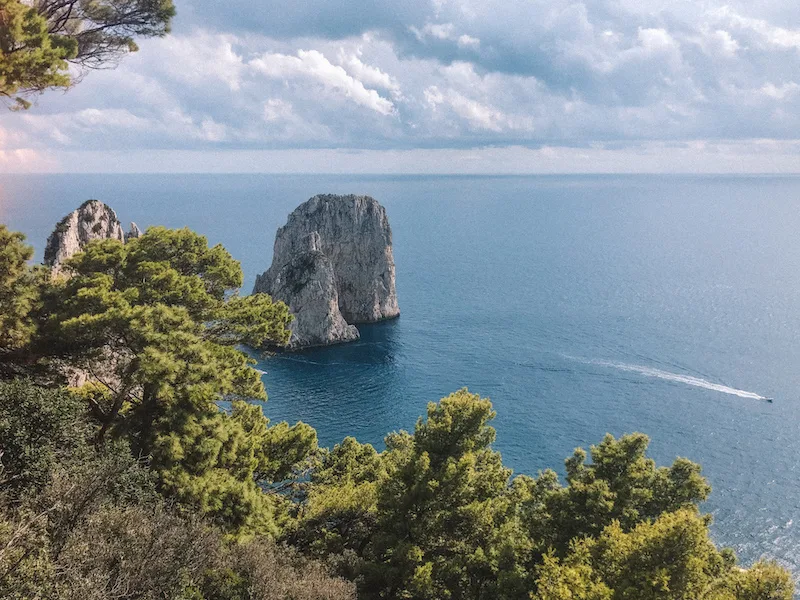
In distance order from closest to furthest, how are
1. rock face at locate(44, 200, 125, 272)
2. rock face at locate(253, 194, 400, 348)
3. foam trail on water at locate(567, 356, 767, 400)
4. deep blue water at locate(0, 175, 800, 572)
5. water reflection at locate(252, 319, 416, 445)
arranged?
rock face at locate(44, 200, 125, 272) → deep blue water at locate(0, 175, 800, 572) → water reflection at locate(252, 319, 416, 445) → foam trail on water at locate(567, 356, 767, 400) → rock face at locate(253, 194, 400, 348)

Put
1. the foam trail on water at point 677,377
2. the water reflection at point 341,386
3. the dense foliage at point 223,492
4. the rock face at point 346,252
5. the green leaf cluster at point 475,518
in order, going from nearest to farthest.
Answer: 1. the dense foliage at point 223,492
2. the green leaf cluster at point 475,518
3. the water reflection at point 341,386
4. the foam trail on water at point 677,377
5. the rock face at point 346,252

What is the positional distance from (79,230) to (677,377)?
81.0 m

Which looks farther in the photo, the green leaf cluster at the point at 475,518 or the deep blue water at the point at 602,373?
the deep blue water at the point at 602,373

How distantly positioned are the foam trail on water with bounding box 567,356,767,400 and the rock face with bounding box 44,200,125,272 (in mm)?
69805

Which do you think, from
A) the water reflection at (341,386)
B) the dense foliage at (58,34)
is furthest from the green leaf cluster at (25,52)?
the water reflection at (341,386)

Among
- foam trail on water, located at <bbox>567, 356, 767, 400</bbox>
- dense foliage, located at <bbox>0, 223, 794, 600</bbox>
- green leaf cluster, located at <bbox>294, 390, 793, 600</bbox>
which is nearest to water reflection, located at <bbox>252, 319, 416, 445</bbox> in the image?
foam trail on water, located at <bbox>567, 356, 767, 400</bbox>

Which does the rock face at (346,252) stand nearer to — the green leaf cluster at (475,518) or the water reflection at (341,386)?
the water reflection at (341,386)

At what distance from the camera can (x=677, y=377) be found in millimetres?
81562

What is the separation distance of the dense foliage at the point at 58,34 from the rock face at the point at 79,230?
36694 millimetres

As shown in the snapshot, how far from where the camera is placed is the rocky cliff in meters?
54.1

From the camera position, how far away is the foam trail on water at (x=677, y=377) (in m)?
76.7

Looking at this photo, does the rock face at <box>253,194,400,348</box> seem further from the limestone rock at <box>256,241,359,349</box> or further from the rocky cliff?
the rocky cliff

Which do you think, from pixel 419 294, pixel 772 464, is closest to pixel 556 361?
pixel 772 464

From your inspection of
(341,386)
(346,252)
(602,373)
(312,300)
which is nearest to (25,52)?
(341,386)
